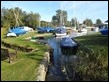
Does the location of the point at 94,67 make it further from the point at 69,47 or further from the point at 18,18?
the point at 18,18

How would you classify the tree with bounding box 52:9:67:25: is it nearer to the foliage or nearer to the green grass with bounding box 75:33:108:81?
the foliage

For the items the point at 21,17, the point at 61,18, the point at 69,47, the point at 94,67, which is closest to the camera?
the point at 94,67

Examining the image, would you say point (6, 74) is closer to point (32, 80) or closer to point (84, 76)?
point (32, 80)

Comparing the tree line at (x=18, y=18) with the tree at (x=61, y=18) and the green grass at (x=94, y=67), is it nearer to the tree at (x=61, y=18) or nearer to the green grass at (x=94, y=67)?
the tree at (x=61, y=18)

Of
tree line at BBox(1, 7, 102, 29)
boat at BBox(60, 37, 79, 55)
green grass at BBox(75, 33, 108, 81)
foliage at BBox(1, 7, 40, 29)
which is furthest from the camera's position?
foliage at BBox(1, 7, 40, 29)

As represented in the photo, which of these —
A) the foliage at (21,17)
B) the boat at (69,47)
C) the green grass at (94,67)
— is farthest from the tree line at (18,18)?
the green grass at (94,67)

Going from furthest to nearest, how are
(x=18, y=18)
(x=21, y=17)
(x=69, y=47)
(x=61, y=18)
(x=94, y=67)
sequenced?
(x=61, y=18), (x=21, y=17), (x=18, y=18), (x=69, y=47), (x=94, y=67)

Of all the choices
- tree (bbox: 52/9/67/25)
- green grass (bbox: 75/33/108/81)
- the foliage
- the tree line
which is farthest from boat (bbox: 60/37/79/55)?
tree (bbox: 52/9/67/25)

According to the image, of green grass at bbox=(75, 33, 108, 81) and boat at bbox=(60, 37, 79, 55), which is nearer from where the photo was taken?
green grass at bbox=(75, 33, 108, 81)

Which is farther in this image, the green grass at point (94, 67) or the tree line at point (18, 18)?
the tree line at point (18, 18)

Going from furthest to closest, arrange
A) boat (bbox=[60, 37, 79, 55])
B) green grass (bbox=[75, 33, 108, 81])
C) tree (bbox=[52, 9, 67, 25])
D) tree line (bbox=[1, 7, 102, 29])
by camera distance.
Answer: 1. tree (bbox=[52, 9, 67, 25])
2. tree line (bbox=[1, 7, 102, 29])
3. boat (bbox=[60, 37, 79, 55])
4. green grass (bbox=[75, 33, 108, 81])

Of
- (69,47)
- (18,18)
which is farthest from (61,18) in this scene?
(69,47)

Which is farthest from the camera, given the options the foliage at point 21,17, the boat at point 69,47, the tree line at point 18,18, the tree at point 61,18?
the tree at point 61,18

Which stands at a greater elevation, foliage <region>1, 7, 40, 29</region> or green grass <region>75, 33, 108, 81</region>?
foliage <region>1, 7, 40, 29</region>
